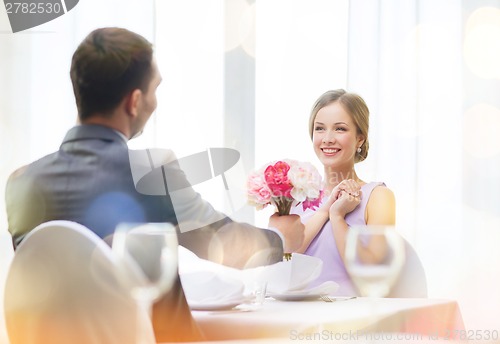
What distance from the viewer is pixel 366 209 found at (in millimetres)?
2582

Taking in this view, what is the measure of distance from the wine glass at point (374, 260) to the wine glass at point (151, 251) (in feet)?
1.01

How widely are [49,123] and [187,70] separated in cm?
61

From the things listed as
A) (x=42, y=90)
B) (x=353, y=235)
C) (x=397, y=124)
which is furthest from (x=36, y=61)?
(x=353, y=235)

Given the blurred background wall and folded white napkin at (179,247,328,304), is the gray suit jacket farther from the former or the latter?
the blurred background wall

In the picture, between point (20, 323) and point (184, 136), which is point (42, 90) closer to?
point (184, 136)

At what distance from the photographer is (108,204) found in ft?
4.40

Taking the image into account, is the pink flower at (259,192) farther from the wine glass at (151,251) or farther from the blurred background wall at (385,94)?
the blurred background wall at (385,94)

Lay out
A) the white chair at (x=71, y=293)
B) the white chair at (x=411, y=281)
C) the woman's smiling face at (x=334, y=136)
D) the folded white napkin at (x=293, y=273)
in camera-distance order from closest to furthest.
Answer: the white chair at (x=71, y=293), the folded white napkin at (x=293, y=273), the white chair at (x=411, y=281), the woman's smiling face at (x=334, y=136)

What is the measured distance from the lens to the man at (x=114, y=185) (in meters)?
1.34

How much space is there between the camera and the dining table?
4.25 feet

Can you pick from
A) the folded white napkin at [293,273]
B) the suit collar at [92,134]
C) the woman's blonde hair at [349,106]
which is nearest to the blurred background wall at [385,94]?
the woman's blonde hair at [349,106]

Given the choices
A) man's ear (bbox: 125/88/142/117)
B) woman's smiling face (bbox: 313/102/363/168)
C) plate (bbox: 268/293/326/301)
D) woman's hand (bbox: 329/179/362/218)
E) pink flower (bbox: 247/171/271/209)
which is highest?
man's ear (bbox: 125/88/142/117)

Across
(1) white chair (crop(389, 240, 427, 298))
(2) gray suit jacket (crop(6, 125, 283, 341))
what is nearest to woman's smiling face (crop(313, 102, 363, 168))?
(1) white chair (crop(389, 240, 427, 298))

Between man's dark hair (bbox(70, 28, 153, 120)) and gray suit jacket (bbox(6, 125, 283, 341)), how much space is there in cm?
8
